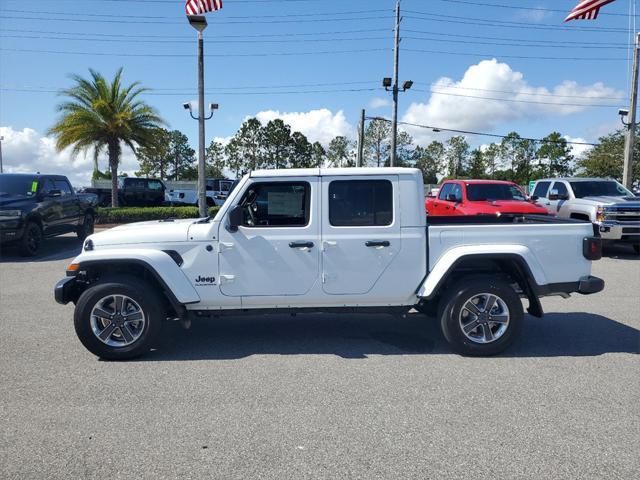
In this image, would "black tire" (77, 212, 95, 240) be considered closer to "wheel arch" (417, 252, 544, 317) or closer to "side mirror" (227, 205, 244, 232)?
"side mirror" (227, 205, 244, 232)

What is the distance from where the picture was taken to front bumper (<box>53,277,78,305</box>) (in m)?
4.78

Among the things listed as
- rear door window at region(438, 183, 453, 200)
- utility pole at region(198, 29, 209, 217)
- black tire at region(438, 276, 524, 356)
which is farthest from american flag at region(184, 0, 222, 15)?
black tire at region(438, 276, 524, 356)

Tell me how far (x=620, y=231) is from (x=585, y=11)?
6784 millimetres

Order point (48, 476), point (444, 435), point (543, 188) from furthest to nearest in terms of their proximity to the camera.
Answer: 1. point (543, 188)
2. point (444, 435)
3. point (48, 476)

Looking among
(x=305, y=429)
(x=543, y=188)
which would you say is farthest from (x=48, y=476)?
(x=543, y=188)

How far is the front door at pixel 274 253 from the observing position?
4750 mm

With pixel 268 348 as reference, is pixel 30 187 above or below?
above

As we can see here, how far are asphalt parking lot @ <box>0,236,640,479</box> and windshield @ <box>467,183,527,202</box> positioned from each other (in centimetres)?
658

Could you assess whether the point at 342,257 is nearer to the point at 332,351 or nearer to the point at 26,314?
the point at 332,351

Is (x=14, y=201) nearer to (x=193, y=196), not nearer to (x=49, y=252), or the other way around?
(x=49, y=252)

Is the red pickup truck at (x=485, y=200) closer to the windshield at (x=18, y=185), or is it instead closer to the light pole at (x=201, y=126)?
the light pole at (x=201, y=126)

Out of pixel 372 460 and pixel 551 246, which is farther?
pixel 551 246

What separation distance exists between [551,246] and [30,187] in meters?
12.1

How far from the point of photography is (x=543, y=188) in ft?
47.3
